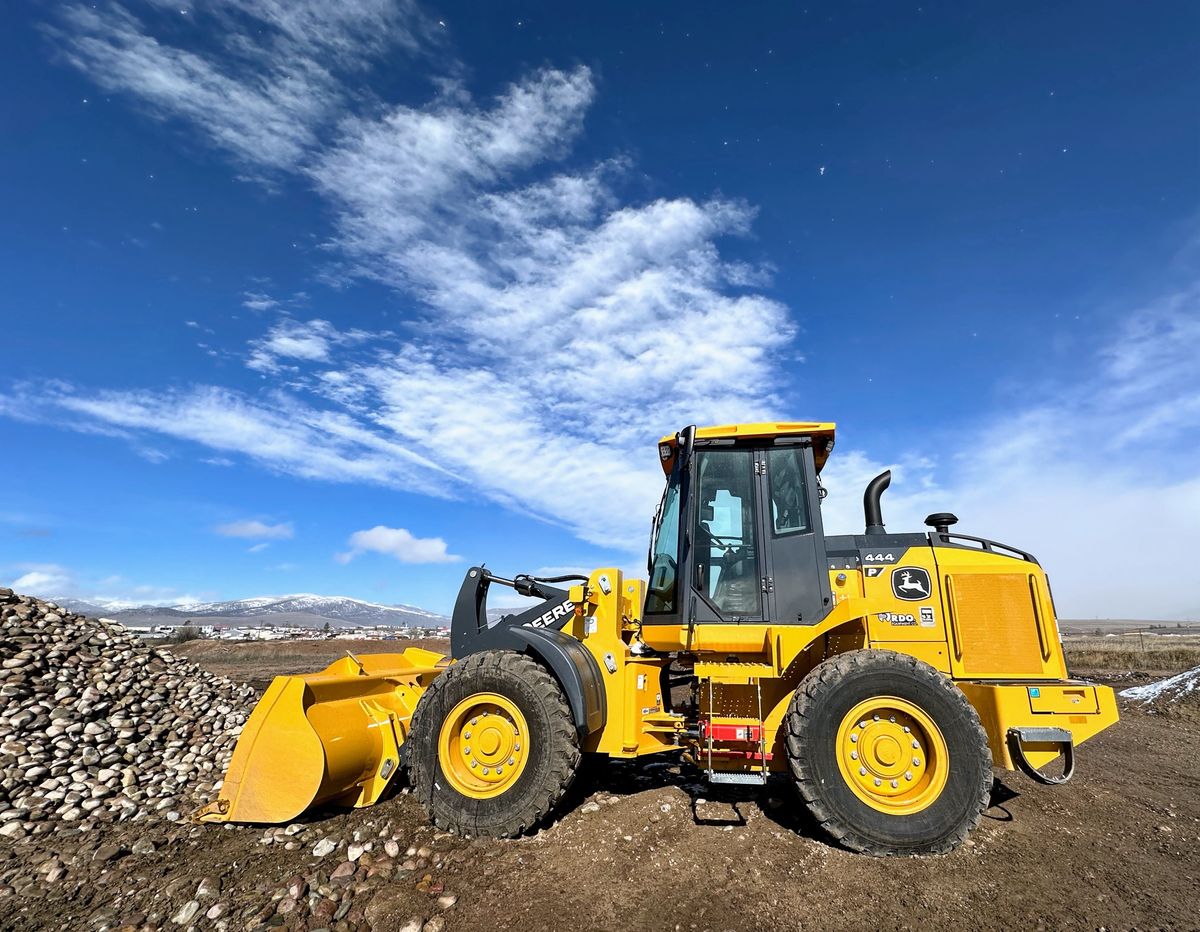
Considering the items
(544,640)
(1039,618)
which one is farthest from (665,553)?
(1039,618)

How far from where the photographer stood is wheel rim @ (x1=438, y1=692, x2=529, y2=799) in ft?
15.5

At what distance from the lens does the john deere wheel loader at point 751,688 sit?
Result: 439 centimetres

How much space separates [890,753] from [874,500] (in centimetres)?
210

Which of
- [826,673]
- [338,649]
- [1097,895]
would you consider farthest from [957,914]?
[338,649]

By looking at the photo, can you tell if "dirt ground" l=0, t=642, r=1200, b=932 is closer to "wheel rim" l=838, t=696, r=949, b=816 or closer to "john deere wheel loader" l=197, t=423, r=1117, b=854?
"john deere wheel loader" l=197, t=423, r=1117, b=854

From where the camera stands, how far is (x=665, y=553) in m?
5.35

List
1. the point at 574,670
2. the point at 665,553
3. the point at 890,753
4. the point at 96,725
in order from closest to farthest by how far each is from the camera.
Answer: the point at 890,753 < the point at 574,670 < the point at 665,553 < the point at 96,725

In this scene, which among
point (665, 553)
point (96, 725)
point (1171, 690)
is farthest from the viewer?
point (1171, 690)

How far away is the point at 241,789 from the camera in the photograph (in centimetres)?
444

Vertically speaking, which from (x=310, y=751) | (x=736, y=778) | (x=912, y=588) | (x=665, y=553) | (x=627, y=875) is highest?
(x=665, y=553)

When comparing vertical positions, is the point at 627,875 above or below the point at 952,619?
below

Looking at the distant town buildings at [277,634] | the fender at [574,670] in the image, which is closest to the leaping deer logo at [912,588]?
the fender at [574,670]

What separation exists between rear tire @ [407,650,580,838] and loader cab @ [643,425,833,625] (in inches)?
42.7

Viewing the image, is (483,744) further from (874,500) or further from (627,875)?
(874,500)
